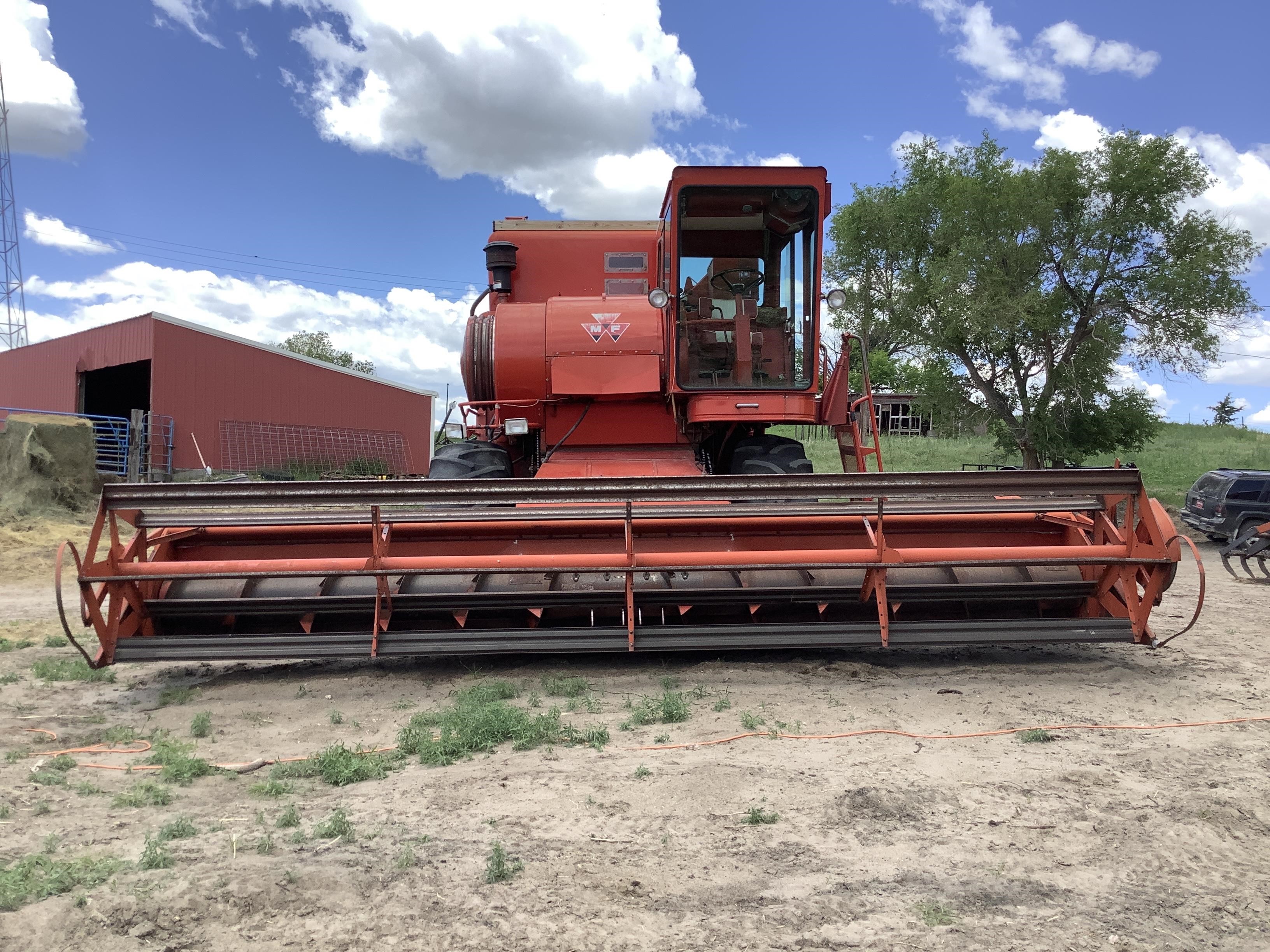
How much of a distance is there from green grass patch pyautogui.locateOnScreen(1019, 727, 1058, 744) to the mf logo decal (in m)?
4.28

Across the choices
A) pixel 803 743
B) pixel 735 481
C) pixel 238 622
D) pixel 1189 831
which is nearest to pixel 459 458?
pixel 238 622

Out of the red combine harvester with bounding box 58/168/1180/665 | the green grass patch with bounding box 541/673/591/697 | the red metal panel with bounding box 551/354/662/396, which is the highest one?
the red metal panel with bounding box 551/354/662/396

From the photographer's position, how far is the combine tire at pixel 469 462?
7.08 m

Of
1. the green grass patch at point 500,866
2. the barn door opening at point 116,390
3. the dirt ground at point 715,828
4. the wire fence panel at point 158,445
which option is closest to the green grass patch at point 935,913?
the dirt ground at point 715,828

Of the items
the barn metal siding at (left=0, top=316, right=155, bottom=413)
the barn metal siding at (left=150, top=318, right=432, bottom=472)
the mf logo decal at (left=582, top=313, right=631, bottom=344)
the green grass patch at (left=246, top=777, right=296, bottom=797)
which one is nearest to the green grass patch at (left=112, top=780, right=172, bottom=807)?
the green grass patch at (left=246, top=777, right=296, bottom=797)

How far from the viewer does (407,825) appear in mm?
3064

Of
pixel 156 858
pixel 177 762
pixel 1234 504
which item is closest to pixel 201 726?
pixel 177 762

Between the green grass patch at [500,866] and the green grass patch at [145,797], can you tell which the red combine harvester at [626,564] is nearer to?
the green grass patch at [145,797]

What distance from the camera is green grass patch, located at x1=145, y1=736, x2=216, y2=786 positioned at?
11.8 feet

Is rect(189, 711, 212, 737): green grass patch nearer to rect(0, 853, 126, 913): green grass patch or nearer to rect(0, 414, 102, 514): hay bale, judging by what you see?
rect(0, 853, 126, 913): green grass patch

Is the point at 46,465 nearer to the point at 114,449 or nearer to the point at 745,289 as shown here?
the point at 114,449

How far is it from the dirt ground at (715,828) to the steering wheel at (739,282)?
352 cm

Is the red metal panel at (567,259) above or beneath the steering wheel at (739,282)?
above

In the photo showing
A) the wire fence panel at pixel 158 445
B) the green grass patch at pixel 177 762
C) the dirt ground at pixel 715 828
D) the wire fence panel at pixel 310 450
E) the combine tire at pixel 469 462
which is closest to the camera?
the dirt ground at pixel 715 828
